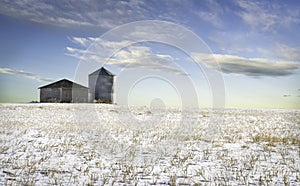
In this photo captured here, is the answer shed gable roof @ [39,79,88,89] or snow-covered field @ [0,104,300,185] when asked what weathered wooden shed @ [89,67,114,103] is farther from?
snow-covered field @ [0,104,300,185]

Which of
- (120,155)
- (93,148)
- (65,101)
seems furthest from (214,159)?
(65,101)

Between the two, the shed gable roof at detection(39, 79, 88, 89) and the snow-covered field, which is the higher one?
the shed gable roof at detection(39, 79, 88, 89)

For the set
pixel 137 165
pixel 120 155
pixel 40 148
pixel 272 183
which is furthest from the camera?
pixel 40 148

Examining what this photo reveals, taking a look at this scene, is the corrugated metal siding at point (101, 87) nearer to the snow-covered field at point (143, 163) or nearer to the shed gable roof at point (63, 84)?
the shed gable roof at point (63, 84)

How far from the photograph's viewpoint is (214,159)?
24.4ft

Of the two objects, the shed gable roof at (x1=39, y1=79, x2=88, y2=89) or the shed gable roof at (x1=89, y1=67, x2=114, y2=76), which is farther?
the shed gable roof at (x1=89, y1=67, x2=114, y2=76)

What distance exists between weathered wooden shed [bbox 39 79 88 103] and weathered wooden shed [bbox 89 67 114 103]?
3.08 meters

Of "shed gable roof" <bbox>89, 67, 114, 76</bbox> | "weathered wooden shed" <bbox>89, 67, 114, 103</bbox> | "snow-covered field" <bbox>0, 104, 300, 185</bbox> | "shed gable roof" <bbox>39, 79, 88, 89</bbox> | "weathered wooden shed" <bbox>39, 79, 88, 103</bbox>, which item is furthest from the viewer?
"shed gable roof" <bbox>89, 67, 114, 76</bbox>

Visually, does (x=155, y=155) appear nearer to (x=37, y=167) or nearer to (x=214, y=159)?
(x=214, y=159)

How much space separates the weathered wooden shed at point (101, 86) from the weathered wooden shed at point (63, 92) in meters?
3.08

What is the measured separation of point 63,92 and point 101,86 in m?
9.44

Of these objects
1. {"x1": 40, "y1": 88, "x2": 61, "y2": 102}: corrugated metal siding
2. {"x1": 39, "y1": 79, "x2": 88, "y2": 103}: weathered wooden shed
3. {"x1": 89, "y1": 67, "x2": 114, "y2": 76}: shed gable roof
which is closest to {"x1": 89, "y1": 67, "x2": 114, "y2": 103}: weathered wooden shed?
{"x1": 89, "y1": 67, "x2": 114, "y2": 76}: shed gable roof

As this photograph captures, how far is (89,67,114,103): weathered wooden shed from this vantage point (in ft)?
205

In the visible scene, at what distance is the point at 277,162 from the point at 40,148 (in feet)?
24.0
